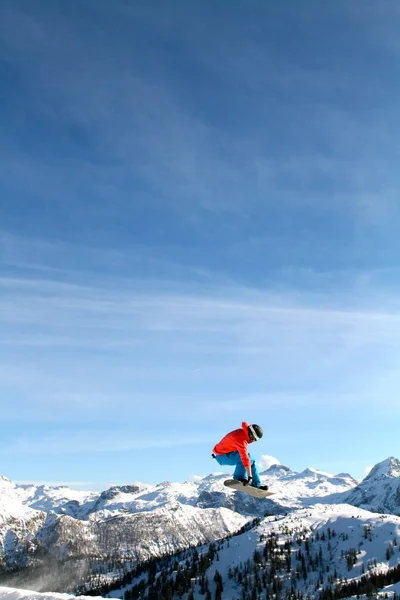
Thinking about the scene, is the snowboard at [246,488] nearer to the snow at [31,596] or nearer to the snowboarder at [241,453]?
the snowboarder at [241,453]

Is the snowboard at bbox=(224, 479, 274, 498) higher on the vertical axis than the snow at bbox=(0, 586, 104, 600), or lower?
higher

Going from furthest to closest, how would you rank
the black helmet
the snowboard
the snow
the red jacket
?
1. the snowboard
2. the red jacket
3. the black helmet
4. the snow

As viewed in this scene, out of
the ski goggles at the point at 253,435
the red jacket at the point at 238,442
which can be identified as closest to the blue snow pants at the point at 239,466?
the red jacket at the point at 238,442

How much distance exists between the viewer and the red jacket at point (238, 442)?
2536 centimetres

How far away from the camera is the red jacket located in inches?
998

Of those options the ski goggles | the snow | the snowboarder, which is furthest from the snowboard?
the snow

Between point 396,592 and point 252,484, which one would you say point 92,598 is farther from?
point 396,592

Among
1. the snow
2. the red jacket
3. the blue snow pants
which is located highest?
the red jacket

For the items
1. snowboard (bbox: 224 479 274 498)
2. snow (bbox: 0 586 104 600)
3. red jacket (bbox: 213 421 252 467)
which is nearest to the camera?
snow (bbox: 0 586 104 600)

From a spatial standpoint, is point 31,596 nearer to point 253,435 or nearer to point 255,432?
point 253,435

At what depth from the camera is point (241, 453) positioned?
25547mm

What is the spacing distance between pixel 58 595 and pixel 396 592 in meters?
152

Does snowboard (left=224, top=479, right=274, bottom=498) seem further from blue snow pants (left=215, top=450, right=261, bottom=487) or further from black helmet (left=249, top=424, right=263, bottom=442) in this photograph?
black helmet (left=249, top=424, right=263, bottom=442)

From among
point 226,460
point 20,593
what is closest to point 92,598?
point 20,593
